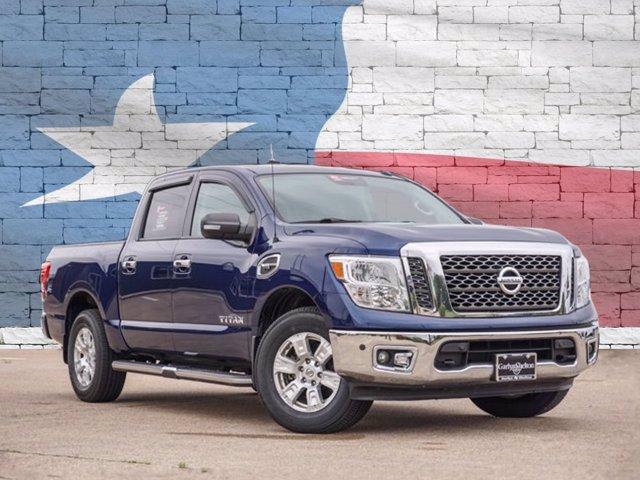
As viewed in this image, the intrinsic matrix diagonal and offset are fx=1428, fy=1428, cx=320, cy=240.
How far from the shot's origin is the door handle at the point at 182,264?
10211 millimetres

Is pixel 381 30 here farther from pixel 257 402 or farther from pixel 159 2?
pixel 257 402

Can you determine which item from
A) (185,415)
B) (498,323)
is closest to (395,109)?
(185,415)

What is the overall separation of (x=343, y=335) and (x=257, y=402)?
330 cm

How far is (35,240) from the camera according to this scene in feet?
60.0

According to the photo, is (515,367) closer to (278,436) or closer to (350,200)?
(278,436)

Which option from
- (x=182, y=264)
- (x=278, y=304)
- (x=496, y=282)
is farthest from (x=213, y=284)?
(x=496, y=282)

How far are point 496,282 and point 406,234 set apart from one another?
2.16 ft

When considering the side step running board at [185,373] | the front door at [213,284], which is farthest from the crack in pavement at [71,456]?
the front door at [213,284]

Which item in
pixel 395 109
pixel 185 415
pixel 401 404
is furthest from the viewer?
pixel 395 109

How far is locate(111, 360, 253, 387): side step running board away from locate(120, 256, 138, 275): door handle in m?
0.71

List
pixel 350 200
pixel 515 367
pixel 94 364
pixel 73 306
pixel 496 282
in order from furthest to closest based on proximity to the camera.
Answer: pixel 73 306, pixel 94 364, pixel 350 200, pixel 496 282, pixel 515 367

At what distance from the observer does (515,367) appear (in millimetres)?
8859

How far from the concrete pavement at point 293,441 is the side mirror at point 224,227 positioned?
1.29 meters

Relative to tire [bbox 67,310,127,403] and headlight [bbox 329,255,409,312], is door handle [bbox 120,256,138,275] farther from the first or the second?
headlight [bbox 329,255,409,312]
